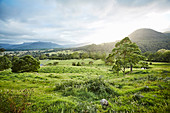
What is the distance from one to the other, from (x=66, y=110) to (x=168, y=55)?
9397 cm

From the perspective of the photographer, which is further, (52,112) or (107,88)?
(107,88)

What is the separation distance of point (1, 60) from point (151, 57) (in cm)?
13170

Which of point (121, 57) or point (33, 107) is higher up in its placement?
point (121, 57)

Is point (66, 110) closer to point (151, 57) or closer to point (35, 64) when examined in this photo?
point (35, 64)

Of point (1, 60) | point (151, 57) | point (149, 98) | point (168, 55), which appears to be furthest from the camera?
point (151, 57)

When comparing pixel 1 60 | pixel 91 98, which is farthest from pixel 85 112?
pixel 1 60

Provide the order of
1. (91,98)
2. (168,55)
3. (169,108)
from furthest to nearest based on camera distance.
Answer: (168,55) → (91,98) → (169,108)

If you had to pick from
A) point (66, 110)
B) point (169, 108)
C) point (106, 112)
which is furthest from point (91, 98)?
point (169, 108)

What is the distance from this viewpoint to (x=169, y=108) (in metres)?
4.35

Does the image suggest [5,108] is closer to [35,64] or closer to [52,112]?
[52,112]

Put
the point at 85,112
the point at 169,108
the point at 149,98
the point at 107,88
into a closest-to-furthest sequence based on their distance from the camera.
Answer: the point at 169,108 < the point at 85,112 < the point at 149,98 < the point at 107,88

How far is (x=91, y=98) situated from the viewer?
648 cm

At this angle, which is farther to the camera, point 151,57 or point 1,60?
point 151,57

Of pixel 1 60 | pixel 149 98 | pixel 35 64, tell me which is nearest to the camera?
pixel 149 98
